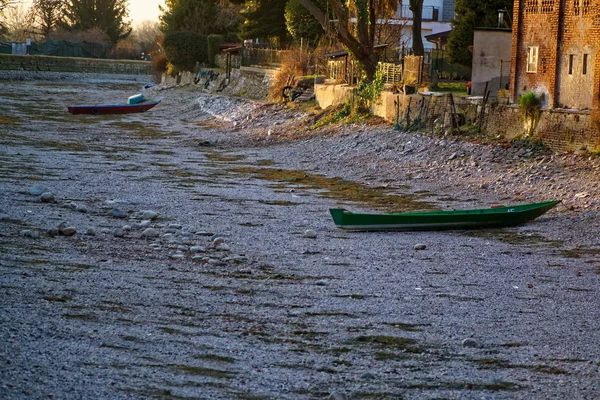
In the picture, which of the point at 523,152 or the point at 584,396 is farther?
the point at 523,152

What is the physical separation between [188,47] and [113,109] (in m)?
19.3

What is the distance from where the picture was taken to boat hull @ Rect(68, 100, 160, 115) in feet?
165

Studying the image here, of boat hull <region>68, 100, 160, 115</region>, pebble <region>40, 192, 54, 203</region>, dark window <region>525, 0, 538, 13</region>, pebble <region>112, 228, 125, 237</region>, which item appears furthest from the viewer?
boat hull <region>68, 100, 160, 115</region>

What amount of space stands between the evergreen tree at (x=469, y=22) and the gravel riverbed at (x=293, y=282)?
12887mm

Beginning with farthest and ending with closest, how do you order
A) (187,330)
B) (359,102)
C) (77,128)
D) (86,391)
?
(77,128), (359,102), (187,330), (86,391)

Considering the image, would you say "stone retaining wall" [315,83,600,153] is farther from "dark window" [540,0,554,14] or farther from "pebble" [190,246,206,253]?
"pebble" [190,246,206,253]

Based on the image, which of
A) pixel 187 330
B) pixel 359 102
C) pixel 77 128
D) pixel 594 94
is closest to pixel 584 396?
pixel 187 330

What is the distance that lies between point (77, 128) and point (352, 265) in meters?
29.4

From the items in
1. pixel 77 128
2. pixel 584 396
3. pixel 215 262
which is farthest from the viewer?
pixel 77 128

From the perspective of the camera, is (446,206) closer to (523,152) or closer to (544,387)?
(523,152)

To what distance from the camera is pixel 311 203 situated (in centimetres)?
2203

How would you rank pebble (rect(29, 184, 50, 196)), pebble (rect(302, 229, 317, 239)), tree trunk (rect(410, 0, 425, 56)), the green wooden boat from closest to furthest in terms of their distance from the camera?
pebble (rect(302, 229, 317, 239)) < the green wooden boat < pebble (rect(29, 184, 50, 196)) < tree trunk (rect(410, 0, 425, 56))

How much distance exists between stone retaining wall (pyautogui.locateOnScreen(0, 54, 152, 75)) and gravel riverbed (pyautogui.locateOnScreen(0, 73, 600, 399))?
65.9 meters

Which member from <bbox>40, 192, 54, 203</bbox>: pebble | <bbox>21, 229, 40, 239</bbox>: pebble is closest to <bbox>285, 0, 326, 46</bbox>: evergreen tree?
<bbox>40, 192, 54, 203</bbox>: pebble
